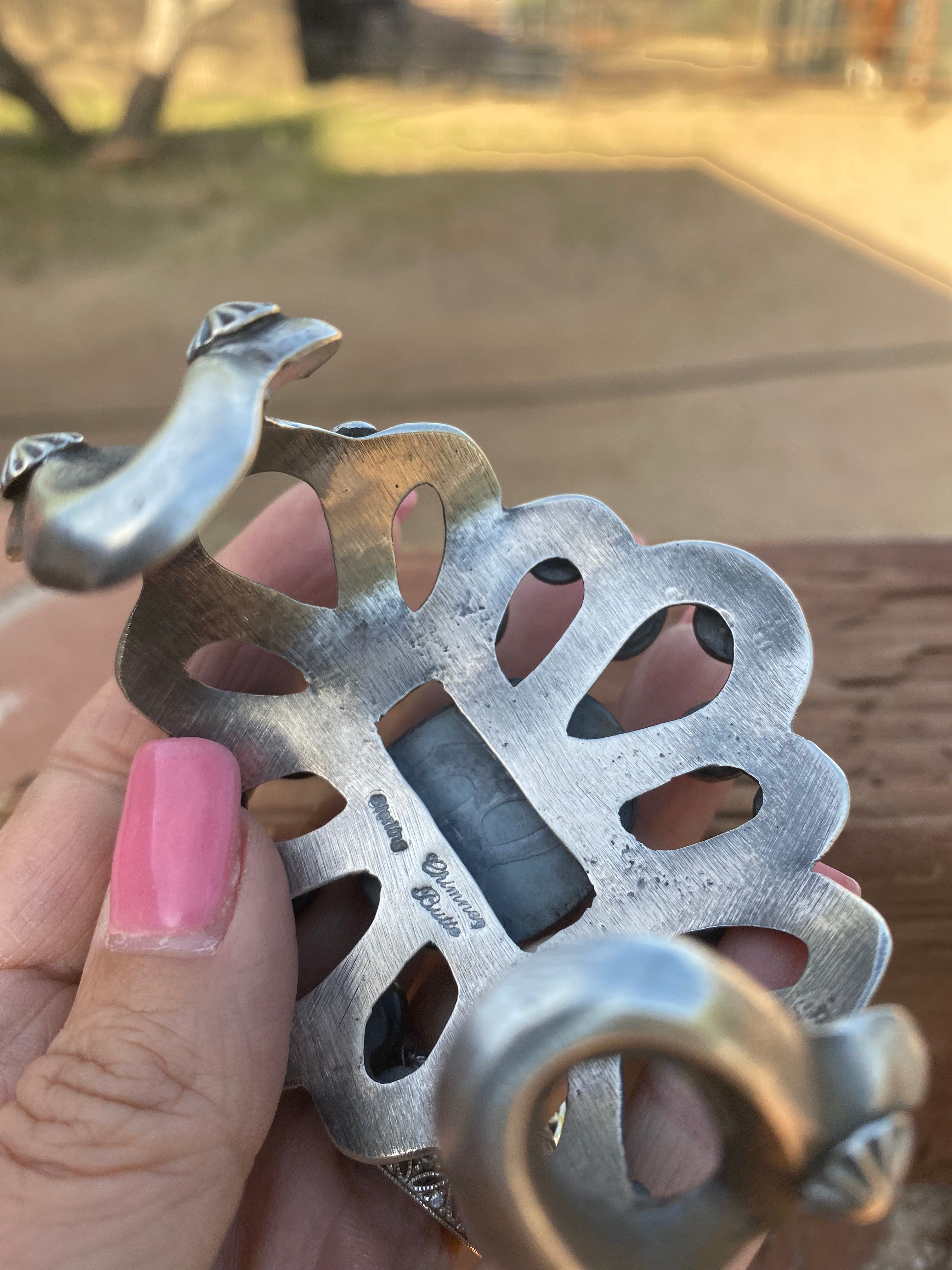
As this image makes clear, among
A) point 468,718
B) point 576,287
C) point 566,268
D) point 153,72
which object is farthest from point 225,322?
point 153,72

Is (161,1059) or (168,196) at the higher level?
(168,196)

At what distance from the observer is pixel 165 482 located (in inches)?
18.4

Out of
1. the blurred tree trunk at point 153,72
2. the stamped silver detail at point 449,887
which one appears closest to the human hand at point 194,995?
the stamped silver detail at point 449,887

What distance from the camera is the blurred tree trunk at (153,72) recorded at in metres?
3.59

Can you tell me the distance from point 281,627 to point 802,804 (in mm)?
401

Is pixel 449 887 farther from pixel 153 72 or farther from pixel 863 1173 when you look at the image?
pixel 153 72

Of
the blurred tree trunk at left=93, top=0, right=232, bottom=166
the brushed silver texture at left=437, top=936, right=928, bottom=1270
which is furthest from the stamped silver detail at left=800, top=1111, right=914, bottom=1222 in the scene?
the blurred tree trunk at left=93, top=0, right=232, bottom=166

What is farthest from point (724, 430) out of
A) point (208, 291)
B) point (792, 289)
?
point (208, 291)

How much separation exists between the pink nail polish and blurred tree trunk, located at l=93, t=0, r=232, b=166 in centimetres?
365

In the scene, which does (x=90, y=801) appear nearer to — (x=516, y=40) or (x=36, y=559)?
(x=36, y=559)

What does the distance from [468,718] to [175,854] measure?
232 millimetres

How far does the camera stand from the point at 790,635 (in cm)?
67

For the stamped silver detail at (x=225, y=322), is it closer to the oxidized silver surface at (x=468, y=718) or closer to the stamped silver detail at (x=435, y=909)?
the oxidized silver surface at (x=468, y=718)

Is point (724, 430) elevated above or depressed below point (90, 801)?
below
